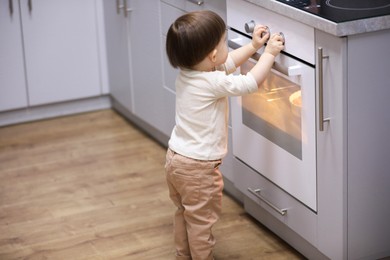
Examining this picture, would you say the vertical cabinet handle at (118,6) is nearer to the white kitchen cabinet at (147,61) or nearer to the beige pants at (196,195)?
the white kitchen cabinet at (147,61)

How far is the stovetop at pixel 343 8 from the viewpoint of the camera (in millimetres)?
2318

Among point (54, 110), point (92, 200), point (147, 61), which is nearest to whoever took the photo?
point (92, 200)

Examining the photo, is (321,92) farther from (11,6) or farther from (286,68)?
(11,6)

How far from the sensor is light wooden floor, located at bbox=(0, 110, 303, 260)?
294 cm

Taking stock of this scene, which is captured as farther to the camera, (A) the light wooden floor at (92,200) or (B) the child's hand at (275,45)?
(A) the light wooden floor at (92,200)

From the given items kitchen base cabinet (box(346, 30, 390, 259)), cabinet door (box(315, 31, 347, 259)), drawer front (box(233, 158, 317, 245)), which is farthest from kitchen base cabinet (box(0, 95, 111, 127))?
kitchen base cabinet (box(346, 30, 390, 259))

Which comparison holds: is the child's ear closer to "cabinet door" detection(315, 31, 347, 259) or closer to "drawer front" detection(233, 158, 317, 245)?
"cabinet door" detection(315, 31, 347, 259)

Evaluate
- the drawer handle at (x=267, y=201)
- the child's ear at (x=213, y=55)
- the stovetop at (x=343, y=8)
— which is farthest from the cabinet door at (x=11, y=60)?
the stovetop at (x=343, y=8)

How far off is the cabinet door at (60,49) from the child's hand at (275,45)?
1.75 m

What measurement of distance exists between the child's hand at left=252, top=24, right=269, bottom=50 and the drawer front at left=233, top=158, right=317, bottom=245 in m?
0.48

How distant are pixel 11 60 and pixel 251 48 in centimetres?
175

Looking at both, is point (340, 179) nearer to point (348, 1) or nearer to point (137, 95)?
point (348, 1)

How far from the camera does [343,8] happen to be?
243 centimetres

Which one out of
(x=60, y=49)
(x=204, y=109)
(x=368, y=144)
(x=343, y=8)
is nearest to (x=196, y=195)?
(x=204, y=109)
